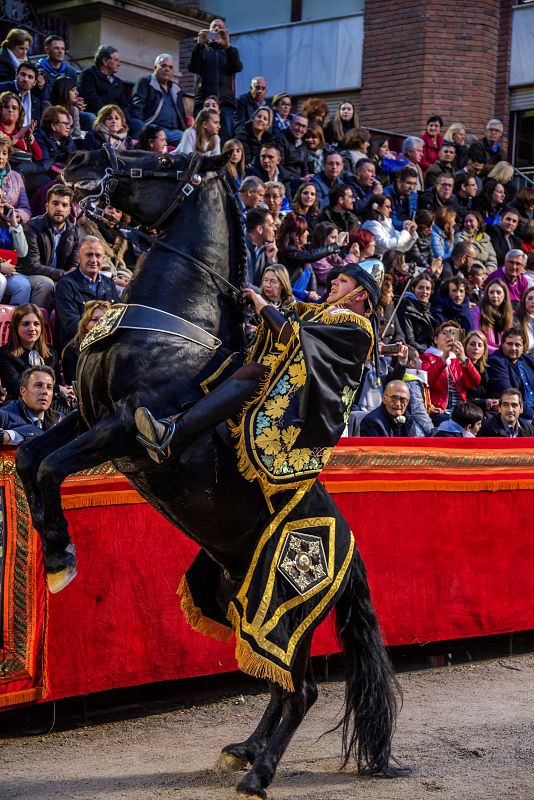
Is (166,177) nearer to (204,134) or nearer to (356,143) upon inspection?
(204,134)

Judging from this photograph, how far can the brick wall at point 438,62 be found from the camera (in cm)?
1917

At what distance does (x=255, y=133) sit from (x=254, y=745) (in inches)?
356

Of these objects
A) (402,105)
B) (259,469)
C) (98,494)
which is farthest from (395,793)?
(402,105)

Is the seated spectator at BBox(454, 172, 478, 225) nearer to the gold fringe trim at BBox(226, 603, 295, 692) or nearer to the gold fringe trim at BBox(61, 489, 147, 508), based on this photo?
the gold fringe trim at BBox(61, 489, 147, 508)

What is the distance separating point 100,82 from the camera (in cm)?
1234

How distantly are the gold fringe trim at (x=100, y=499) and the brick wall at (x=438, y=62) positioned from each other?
1440cm

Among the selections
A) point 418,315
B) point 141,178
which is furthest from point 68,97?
point 141,178

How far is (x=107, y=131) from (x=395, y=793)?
732 cm

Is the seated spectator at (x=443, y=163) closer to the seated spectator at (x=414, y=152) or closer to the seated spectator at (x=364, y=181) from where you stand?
the seated spectator at (x=414, y=152)

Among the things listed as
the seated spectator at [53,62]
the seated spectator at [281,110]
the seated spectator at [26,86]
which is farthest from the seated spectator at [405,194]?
the seated spectator at [26,86]

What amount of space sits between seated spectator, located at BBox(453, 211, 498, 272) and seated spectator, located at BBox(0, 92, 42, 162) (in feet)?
19.2

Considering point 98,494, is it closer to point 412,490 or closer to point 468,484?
point 412,490

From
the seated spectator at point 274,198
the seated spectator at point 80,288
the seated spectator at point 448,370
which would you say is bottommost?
the seated spectator at point 448,370

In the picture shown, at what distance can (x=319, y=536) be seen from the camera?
16.6ft
